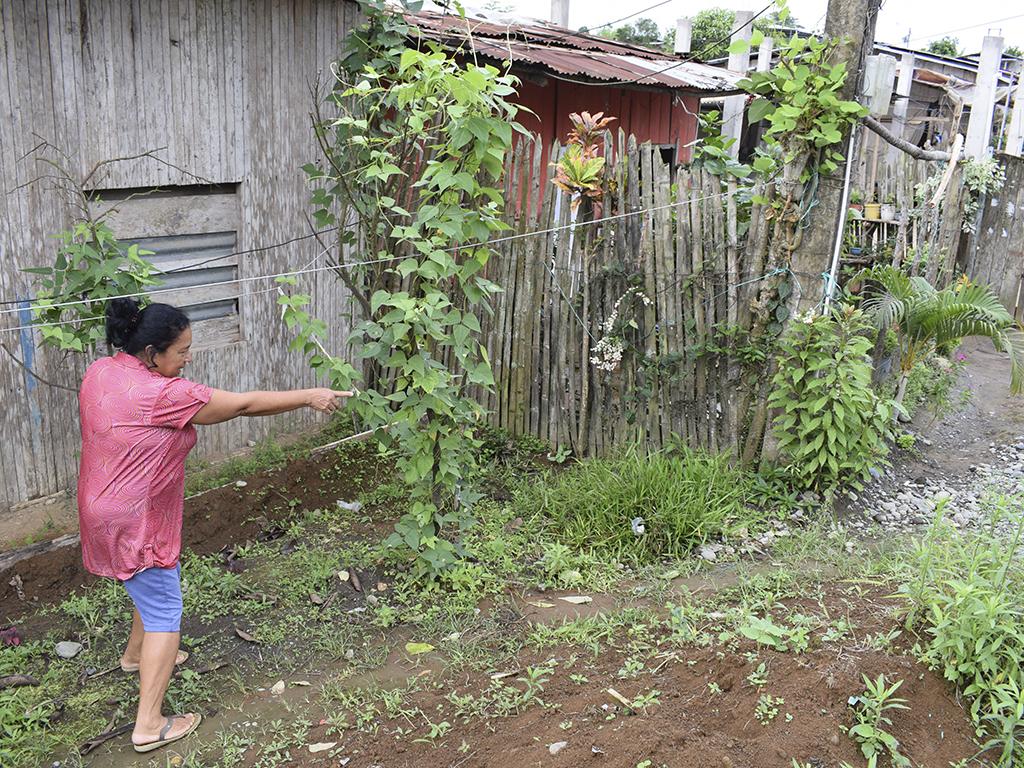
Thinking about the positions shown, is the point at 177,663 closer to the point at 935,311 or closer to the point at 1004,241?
the point at 935,311

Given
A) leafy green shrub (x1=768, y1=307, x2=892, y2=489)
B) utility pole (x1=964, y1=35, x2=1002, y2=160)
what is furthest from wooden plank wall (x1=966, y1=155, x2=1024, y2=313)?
leafy green shrub (x1=768, y1=307, x2=892, y2=489)

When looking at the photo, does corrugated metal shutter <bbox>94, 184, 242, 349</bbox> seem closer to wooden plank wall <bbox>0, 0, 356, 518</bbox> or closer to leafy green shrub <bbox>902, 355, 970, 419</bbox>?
wooden plank wall <bbox>0, 0, 356, 518</bbox>

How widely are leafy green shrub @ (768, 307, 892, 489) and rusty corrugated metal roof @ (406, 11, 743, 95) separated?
282cm

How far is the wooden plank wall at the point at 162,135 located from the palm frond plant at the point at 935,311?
13.5 feet

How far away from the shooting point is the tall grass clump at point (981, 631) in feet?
9.80

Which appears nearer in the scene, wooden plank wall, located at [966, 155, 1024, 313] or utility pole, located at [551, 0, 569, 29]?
wooden plank wall, located at [966, 155, 1024, 313]

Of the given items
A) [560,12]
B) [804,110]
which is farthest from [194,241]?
[560,12]

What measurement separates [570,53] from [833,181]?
4294mm

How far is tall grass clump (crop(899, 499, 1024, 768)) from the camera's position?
2988 mm

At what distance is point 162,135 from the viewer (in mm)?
5488

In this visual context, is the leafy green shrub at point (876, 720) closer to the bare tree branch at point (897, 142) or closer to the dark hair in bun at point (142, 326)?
the dark hair in bun at point (142, 326)

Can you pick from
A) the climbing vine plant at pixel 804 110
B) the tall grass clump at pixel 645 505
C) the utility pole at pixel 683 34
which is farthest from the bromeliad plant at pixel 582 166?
the utility pole at pixel 683 34

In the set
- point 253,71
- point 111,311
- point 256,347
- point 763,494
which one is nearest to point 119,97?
point 253,71

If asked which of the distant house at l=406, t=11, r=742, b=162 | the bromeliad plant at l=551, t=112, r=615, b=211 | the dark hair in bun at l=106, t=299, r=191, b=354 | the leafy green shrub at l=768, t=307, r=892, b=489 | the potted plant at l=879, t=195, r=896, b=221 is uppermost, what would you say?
the distant house at l=406, t=11, r=742, b=162
